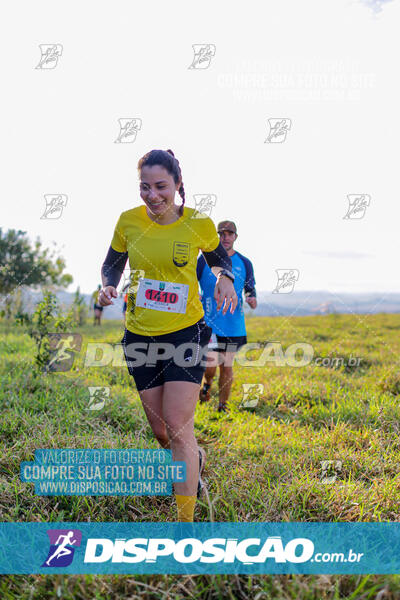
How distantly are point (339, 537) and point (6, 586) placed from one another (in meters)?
1.88

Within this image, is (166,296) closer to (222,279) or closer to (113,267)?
(222,279)

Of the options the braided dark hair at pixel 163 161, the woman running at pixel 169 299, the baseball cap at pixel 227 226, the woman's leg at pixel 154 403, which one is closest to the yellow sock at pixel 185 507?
the woman running at pixel 169 299

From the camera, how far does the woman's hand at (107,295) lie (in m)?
2.60

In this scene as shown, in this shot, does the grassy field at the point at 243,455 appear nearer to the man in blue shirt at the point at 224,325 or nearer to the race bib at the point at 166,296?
the man in blue shirt at the point at 224,325

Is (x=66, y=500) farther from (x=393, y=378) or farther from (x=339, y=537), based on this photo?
(x=393, y=378)

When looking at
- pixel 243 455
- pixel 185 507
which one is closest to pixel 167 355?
pixel 185 507

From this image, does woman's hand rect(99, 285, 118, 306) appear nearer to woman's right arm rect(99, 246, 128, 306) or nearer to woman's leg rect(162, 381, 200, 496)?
woman's right arm rect(99, 246, 128, 306)

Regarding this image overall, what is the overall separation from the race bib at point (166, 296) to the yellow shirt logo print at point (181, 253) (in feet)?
0.46

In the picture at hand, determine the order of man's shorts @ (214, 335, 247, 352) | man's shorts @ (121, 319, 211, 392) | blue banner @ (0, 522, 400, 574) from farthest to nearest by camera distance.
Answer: man's shorts @ (214, 335, 247, 352), man's shorts @ (121, 319, 211, 392), blue banner @ (0, 522, 400, 574)

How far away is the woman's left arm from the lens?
2684 millimetres

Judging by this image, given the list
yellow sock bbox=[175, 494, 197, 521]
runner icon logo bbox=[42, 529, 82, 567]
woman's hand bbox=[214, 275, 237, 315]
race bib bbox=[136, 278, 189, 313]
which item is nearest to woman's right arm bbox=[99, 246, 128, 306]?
race bib bbox=[136, 278, 189, 313]

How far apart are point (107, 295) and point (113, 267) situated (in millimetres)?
316

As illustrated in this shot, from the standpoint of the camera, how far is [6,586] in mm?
2148

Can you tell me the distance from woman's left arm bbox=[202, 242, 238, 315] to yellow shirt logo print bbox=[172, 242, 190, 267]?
0.24m
